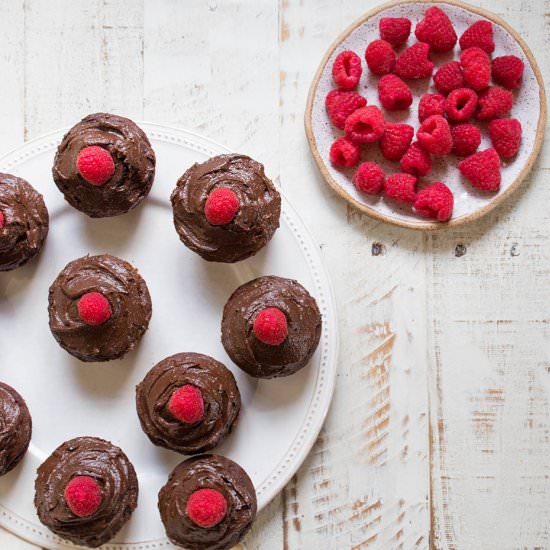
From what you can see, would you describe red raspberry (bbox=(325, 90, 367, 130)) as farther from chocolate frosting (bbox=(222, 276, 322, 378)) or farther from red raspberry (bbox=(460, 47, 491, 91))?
chocolate frosting (bbox=(222, 276, 322, 378))

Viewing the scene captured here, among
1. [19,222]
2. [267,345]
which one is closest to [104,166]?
[19,222]

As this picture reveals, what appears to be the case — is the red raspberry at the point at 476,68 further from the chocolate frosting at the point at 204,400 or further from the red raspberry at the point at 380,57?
the chocolate frosting at the point at 204,400

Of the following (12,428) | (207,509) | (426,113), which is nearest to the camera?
(207,509)

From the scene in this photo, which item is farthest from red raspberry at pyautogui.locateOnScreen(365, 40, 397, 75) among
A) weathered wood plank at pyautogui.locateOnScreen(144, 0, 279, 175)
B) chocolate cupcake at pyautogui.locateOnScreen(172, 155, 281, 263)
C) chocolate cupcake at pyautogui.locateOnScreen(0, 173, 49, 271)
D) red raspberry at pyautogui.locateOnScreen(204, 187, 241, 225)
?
chocolate cupcake at pyautogui.locateOnScreen(0, 173, 49, 271)

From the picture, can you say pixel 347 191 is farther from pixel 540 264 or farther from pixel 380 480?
pixel 380 480

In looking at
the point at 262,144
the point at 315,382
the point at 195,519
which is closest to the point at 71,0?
the point at 262,144

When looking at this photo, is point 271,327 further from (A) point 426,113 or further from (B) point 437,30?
(B) point 437,30
